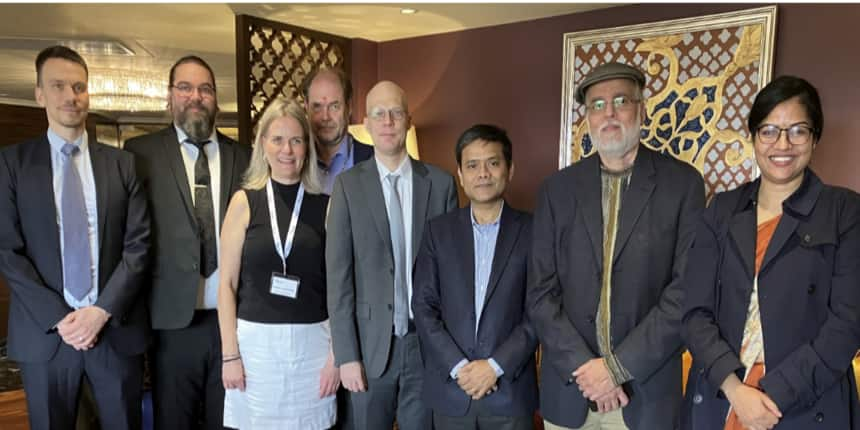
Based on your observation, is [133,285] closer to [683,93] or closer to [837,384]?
[837,384]

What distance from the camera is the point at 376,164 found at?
2131 millimetres

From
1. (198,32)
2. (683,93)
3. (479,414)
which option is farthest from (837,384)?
(198,32)

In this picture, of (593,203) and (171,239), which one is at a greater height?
(593,203)

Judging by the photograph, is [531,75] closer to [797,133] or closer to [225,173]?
[225,173]

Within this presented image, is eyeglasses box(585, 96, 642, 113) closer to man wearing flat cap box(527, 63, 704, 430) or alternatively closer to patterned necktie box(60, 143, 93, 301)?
man wearing flat cap box(527, 63, 704, 430)

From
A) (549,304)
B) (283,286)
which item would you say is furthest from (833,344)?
(283,286)

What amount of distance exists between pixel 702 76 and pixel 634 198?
2532 millimetres

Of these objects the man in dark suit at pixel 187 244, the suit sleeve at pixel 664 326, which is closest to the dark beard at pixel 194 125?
the man in dark suit at pixel 187 244

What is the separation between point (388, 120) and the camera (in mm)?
2094

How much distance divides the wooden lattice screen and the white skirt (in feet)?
7.85

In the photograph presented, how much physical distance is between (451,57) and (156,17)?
223 cm

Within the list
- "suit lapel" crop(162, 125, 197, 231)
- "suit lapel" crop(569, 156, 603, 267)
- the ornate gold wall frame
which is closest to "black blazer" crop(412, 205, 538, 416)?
"suit lapel" crop(569, 156, 603, 267)

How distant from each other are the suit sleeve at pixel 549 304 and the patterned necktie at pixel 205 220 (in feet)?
4.30

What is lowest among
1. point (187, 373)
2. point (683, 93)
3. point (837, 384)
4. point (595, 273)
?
point (187, 373)
